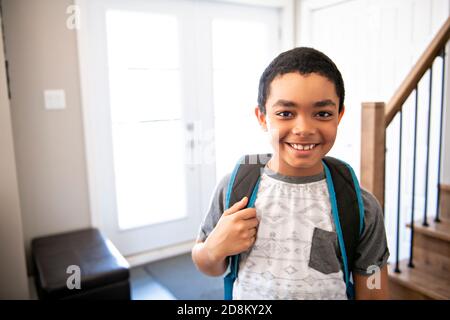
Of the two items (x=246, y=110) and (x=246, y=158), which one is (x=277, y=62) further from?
(x=246, y=110)

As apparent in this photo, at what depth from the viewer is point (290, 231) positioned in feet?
1.85

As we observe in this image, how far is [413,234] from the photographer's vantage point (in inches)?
72.2

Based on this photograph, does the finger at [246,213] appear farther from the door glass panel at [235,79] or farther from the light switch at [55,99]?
the door glass panel at [235,79]

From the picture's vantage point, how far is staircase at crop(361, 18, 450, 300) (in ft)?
4.75

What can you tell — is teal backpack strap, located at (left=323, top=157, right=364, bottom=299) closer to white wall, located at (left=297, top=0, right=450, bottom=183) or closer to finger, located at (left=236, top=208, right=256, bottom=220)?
finger, located at (left=236, top=208, right=256, bottom=220)

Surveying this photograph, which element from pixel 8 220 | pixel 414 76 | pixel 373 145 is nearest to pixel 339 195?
pixel 373 145

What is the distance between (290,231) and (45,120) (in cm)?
197

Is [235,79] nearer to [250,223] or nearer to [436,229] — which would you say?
[436,229]

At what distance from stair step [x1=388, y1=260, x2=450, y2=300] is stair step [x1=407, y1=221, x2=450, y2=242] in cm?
18

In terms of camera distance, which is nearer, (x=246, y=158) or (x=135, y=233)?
(x=246, y=158)

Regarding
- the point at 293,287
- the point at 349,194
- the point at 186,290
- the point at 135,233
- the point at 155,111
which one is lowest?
the point at 186,290

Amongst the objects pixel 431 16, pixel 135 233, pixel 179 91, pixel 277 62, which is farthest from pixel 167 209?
pixel 277 62

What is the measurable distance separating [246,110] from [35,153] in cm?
147

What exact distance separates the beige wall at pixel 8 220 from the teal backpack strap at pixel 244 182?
1.56 meters
